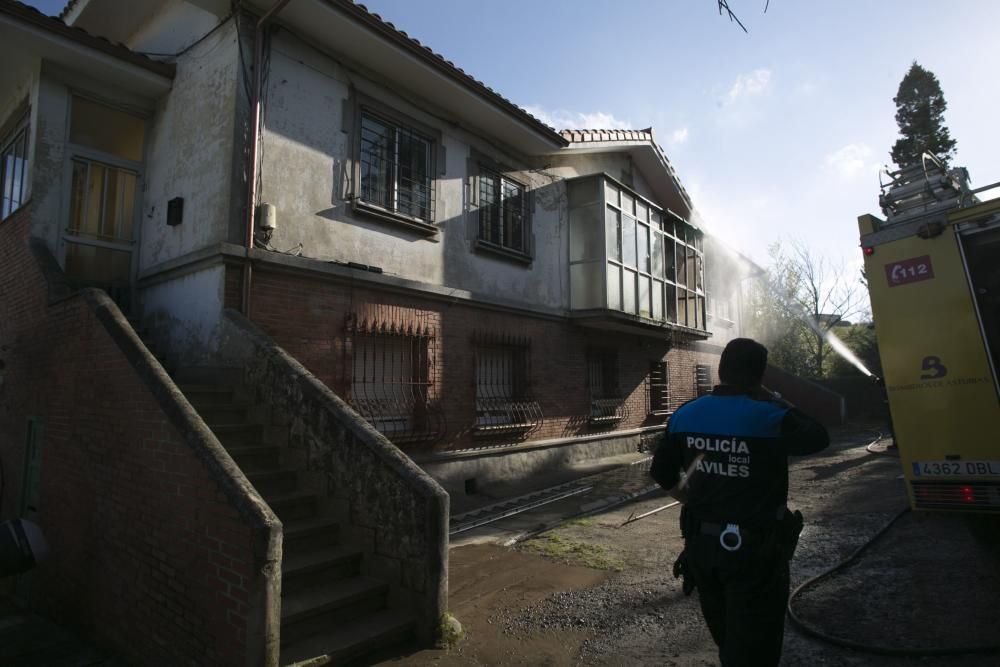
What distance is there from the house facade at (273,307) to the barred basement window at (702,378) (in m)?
5.40

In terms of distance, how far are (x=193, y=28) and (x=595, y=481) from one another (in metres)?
9.21

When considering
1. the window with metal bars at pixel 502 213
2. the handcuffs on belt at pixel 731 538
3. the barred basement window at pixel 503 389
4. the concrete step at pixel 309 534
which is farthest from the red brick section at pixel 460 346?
the handcuffs on belt at pixel 731 538

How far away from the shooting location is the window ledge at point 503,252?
987 centimetres

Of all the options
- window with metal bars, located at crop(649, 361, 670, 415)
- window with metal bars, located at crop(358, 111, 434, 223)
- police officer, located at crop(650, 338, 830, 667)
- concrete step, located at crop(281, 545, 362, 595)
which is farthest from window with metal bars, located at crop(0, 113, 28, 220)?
window with metal bars, located at crop(649, 361, 670, 415)

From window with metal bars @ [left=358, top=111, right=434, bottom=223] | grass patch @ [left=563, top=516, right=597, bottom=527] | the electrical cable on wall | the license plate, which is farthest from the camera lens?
window with metal bars @ [left=358, top=111, right=434, bottom=223]

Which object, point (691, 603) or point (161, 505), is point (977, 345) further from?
point (161, 505)

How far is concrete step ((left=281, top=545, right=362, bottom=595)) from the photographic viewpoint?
4.28 m

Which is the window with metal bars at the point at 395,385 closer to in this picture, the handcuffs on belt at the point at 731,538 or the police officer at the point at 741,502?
the police officer at the point at 741,502

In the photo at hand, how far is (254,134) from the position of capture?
6992mm

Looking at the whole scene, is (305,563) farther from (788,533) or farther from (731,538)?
(788,533)

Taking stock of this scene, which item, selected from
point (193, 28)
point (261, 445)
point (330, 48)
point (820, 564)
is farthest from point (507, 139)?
point (820, 564)

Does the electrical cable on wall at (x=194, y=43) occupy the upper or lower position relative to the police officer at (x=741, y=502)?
upper

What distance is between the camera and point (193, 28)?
7902mm

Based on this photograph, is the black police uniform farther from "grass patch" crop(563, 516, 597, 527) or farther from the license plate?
"grass patch" crop(563, 516, 597, 527)
